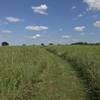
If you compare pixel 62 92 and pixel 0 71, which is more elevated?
pixel 0 71

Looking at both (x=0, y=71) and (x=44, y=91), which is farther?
(x=0, y=71)

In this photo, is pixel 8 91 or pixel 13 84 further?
pixel 13 84

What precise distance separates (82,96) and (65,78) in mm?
4932

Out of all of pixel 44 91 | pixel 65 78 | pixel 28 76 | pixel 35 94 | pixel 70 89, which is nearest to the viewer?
pixel 35 94

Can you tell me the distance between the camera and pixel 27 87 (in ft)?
40.8

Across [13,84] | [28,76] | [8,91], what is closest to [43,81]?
[28,76]

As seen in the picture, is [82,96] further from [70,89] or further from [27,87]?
[27,87]

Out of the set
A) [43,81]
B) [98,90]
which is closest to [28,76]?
[43,81]

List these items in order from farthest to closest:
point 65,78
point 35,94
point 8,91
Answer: point 65,78 → point 35,94 → point 8,91


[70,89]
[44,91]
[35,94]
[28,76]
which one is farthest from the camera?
[28,76]

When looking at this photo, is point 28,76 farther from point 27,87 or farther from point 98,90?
point 98,90

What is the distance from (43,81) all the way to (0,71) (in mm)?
2272

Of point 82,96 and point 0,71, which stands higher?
point 0,71

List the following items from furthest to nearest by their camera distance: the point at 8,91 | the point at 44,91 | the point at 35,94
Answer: the point at 44,91
the point at 35,94
the point at 8,91
